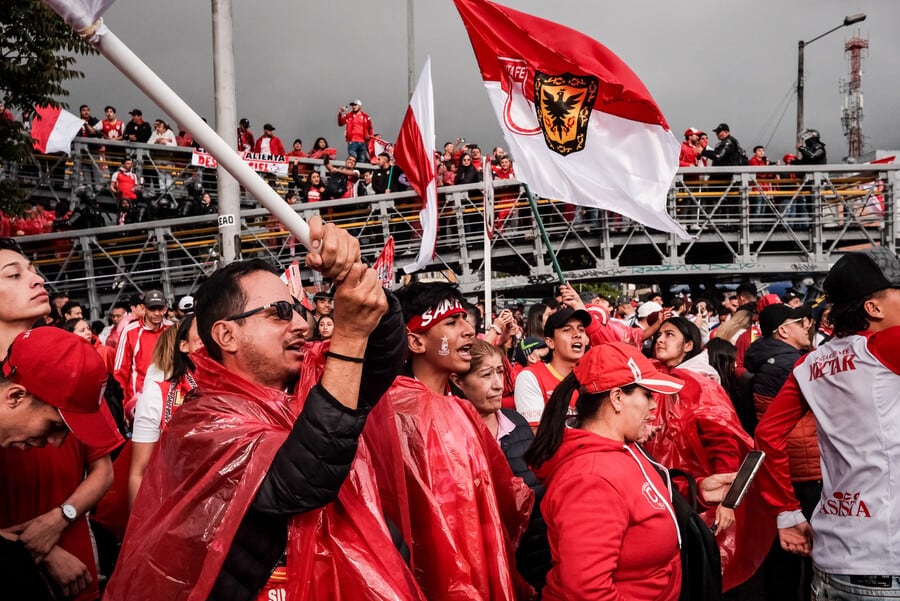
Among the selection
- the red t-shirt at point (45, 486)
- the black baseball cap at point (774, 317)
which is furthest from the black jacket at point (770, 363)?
the red t-shirt at point (45, 486)

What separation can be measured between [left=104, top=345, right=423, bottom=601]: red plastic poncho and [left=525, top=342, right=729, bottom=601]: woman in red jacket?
807 millimetres

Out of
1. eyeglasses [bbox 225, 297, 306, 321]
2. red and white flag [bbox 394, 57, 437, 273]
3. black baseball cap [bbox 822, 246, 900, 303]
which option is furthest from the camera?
red and white flag [bbox 394, 57, 437, 273]

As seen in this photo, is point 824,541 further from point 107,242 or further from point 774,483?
point 107,242

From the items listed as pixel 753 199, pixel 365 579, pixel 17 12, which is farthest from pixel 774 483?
pixel 753 199

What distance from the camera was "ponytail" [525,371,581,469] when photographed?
339 cm

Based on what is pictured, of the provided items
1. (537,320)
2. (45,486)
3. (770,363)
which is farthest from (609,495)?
(537,320)

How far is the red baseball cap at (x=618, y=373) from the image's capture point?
315 centimetres

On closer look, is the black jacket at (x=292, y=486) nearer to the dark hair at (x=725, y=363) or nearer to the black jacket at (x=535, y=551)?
the black jacket at (x=535, y=551)

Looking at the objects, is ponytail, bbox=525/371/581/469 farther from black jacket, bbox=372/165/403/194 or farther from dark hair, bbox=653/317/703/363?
black jacket, bbox=372/165/403/194

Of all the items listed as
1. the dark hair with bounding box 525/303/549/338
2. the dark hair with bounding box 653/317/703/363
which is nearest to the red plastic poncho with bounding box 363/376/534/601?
the dark hair with bounding box 653/317/703/363

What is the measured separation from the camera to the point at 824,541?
10.6ft

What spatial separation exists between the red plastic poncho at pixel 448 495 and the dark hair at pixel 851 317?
5.05ft

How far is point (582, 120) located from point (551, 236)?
1078 centimetres

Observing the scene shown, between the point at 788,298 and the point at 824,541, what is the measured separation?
9.71m
